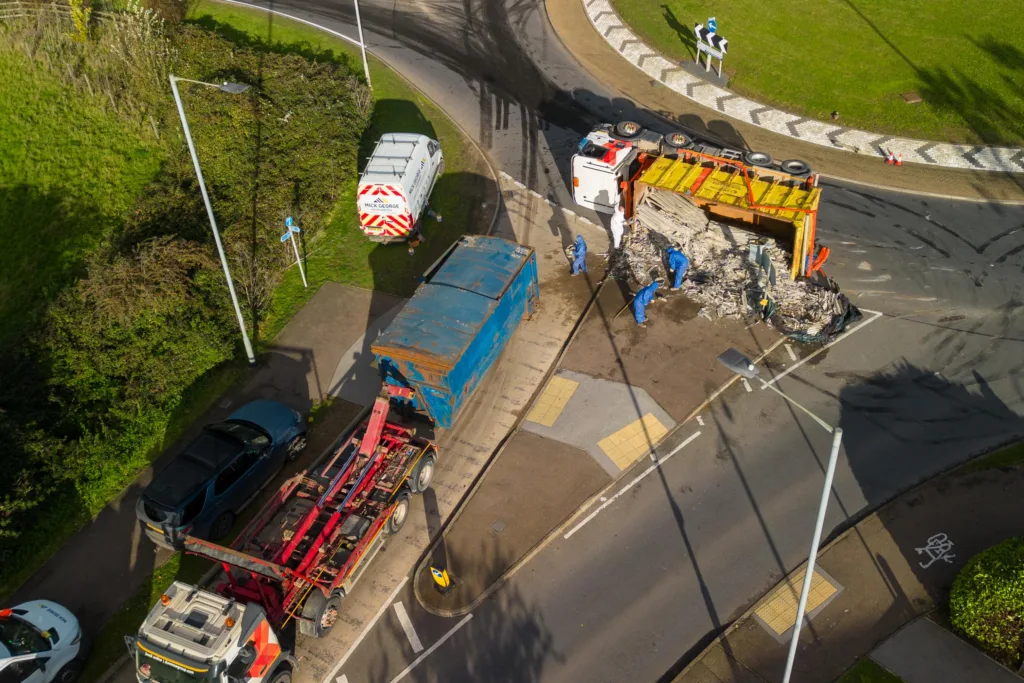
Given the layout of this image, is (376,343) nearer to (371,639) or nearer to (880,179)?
(371,639)

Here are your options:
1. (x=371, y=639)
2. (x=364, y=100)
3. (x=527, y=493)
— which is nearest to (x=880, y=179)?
(x=527, y=493)

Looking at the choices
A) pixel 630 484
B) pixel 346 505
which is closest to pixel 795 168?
→ pixel 630 484

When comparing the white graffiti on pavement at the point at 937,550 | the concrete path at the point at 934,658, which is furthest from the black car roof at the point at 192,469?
the white graffiti on pavement at the point at 937,550

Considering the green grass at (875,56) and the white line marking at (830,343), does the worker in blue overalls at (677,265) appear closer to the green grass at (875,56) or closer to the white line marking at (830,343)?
the white line marking at (830,343)

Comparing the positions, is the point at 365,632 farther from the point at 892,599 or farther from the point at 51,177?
the point at 51,177

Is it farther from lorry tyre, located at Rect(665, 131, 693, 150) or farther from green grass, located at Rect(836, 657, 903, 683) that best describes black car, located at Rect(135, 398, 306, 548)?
lorry tyre, located at Rect(665, 131, 693, 150)
